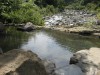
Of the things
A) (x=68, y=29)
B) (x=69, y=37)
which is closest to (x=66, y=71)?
(x=69, y=37)

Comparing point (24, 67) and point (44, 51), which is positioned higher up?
point (24, 67)

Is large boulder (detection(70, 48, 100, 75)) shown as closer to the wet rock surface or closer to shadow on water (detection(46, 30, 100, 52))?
shadow on water (detection(46, 30, 100, 52))

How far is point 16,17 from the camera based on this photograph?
42.2 meters

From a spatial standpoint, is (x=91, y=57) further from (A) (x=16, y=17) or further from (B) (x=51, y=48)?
(A) (x=16, y=17)

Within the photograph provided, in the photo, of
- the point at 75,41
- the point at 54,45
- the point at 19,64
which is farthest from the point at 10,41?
the point at 19,64

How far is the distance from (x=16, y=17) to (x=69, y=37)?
11.8m

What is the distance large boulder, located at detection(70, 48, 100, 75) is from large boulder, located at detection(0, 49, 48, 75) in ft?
16.7

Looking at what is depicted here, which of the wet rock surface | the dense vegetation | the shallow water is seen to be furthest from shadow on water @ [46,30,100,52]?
the wet rock surface

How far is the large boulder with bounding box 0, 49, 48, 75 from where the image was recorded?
10445mm

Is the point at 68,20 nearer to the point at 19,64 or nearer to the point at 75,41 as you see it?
A: the point at 75,41

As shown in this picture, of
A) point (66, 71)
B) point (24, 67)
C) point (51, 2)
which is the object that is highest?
point (51, 2)

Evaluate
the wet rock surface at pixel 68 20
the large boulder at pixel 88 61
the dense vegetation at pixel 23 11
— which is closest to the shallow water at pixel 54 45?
the large boulder at pixel 88 61

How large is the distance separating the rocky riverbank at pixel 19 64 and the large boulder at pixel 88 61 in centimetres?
508

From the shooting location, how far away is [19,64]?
10.8m
